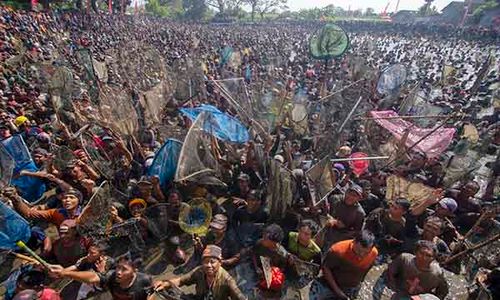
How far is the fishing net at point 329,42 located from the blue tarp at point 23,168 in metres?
9.02

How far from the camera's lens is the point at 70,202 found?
439cm

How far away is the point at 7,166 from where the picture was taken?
4930 millimetres

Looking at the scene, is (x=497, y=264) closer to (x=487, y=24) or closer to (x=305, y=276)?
(x=305, y=276)

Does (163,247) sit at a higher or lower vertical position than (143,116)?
lower

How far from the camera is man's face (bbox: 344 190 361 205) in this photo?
457cm

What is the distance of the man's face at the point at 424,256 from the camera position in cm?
352

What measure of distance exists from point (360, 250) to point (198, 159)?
2.77 meters

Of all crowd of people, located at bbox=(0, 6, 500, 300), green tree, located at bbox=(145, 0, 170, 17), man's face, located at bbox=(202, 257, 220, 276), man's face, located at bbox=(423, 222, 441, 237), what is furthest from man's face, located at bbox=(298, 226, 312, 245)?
green tree, located at bbox=(145, 0, 170, 17)

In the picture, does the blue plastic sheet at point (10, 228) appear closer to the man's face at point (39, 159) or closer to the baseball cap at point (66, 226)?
the baseball cap at point (66, 226)

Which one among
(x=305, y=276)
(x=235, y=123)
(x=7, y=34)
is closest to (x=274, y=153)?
(x=235, y=123)

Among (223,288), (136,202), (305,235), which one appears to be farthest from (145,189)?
(305,235)

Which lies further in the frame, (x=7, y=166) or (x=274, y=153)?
(x=274, y=153)

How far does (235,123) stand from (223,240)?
2.41 metres

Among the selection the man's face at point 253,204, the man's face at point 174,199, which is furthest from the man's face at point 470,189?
the man's face at point 174,199
